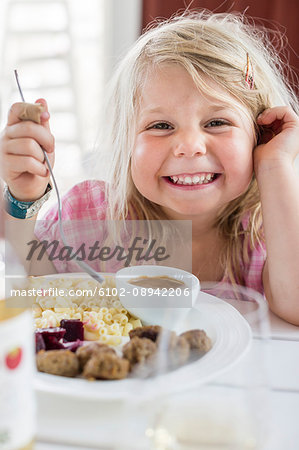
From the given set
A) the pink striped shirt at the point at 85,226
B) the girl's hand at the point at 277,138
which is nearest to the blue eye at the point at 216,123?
the girl's hand at the point at 277,138

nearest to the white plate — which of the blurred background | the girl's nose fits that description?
the girl's nose

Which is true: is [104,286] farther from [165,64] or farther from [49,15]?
[49,15]

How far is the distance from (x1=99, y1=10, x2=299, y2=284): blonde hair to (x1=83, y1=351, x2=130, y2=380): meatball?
1.90 feet

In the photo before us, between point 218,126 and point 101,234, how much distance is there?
1.37 feet

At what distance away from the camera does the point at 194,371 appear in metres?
0.51

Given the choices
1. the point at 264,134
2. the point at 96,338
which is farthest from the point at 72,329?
the point at 264,134

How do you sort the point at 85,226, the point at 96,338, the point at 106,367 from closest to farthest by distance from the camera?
the point at 106,367, the point at 96,338, the point at 85,226

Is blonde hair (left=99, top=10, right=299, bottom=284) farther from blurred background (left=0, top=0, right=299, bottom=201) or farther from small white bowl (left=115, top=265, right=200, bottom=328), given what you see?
blurred background (left=0, top=0, right=299, bottom=201)

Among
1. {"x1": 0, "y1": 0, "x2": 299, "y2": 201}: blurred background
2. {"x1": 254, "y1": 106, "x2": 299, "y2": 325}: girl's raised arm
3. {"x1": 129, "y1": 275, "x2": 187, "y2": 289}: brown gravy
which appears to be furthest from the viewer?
{"x1": 0, "y1": 0, "x2": 299, "y2": 201}: blurred background

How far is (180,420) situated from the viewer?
0.41 meters

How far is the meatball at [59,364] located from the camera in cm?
53

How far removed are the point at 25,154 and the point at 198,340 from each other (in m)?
0.44

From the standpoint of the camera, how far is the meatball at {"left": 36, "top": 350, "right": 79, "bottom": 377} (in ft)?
1.75

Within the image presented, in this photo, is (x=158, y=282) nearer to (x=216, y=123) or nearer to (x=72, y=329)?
(x=72, y=329)
